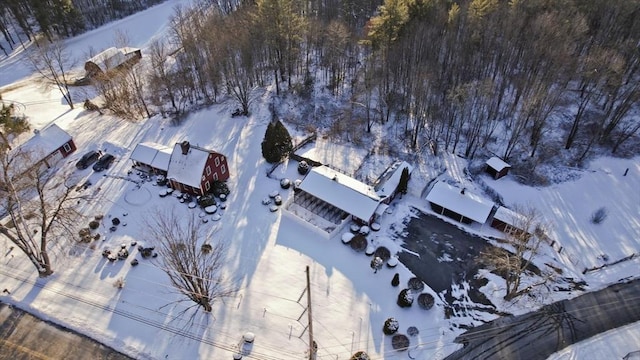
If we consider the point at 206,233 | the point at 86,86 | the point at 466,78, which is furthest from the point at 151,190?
the point at 466,78

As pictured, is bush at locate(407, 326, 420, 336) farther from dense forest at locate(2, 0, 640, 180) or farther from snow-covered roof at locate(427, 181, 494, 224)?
dense forest at locate(2, 0, 640, 180)

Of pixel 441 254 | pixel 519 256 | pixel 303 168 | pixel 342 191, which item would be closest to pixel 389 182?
pixel 342 191

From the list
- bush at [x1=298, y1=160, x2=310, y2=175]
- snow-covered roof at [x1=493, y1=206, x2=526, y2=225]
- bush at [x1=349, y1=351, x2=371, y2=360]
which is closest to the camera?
bush at [x1=349, y1=351, x2=371, y2=360]

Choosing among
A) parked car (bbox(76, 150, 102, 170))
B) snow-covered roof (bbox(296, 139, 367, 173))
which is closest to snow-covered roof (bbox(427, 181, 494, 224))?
snow-covered roof (bbox(296, 139, 367, 173))

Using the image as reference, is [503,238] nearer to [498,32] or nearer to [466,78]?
[466,78]

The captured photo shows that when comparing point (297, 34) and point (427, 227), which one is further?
point (297, 34)
